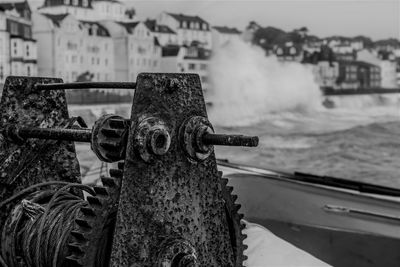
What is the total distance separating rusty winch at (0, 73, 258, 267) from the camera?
788 millimetres

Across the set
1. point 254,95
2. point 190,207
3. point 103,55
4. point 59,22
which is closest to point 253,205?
point 190,207

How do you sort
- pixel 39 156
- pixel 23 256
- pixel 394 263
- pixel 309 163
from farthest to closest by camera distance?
1. pixel 309 163
2. pixel 394 263
3. pixel 39 156
4. pixel 23 256

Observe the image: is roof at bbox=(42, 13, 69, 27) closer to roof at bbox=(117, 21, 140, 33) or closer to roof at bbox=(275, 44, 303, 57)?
roof at bbox=(117, 21, 140, 33)

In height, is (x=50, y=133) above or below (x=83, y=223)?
above

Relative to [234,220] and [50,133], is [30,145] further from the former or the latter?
[234,220]

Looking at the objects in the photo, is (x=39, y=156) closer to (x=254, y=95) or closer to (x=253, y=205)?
(x=253, y=205)

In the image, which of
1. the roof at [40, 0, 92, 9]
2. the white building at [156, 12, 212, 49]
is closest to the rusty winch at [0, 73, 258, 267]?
the roof at [40, 0, 92, 9]

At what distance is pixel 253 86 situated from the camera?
29078 millimetres

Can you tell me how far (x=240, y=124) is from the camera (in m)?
22.3

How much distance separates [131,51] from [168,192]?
65.8ft

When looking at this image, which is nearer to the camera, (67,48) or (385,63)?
(67,48)

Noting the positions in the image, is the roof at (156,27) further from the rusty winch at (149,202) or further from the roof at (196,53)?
the rusty winch at (149,202)

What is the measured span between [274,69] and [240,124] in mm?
10245

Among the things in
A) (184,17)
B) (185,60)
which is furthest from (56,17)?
(184,17)
